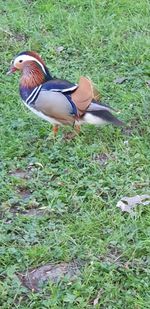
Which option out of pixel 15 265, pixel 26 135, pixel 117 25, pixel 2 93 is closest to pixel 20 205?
pixel 15 265

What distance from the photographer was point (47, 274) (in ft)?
9.69

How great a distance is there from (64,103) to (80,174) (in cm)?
49

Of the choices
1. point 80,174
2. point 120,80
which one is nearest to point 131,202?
point 80,174

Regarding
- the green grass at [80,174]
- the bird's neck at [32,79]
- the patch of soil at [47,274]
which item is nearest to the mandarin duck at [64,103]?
the bird's neck at [32,79]

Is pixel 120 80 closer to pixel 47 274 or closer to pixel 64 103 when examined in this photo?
pixel 64 103

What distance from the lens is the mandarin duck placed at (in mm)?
3891

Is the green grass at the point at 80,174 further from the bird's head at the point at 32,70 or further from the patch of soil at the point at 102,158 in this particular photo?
the bird's head at the point at 32,70

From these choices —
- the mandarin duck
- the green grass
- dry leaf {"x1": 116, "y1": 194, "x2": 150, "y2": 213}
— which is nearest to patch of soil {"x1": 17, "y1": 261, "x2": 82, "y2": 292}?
the green grass

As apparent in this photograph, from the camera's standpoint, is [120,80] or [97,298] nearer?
[97,298]

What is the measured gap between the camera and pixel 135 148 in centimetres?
387

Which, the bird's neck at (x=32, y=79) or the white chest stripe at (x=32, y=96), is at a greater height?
the bird's neck at (x=32, y=79)

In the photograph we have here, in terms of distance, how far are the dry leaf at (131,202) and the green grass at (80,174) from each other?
36 mm

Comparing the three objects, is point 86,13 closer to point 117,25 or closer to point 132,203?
point 117,25

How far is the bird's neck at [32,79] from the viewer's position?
406 centimetres
